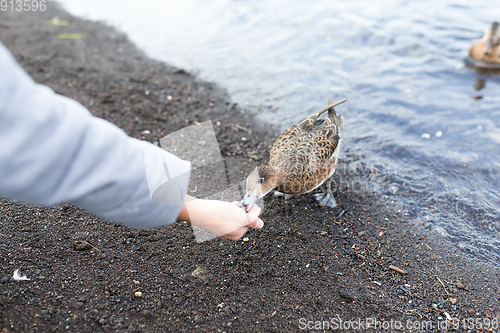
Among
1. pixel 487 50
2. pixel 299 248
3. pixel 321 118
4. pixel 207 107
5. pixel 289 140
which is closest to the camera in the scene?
pixel 299 248

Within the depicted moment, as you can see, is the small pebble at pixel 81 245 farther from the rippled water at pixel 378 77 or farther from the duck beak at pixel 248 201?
the rippled water at pixel 378 77

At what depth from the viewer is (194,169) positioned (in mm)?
4309

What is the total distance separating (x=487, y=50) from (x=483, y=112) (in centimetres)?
273

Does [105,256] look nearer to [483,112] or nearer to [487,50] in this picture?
[483,112]

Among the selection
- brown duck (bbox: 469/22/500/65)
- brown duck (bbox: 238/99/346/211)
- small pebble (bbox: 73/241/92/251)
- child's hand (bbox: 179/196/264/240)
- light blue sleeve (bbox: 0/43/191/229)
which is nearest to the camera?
light blue sleeve (bbox: 0/43/191/229)

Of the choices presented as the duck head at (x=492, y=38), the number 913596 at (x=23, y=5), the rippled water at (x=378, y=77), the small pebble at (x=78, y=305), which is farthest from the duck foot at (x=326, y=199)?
the number 913596 at (x=23, y=5)

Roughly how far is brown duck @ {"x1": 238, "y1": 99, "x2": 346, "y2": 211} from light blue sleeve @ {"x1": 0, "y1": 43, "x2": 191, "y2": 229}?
6.48ft

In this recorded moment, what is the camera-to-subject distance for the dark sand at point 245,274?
2402 mm

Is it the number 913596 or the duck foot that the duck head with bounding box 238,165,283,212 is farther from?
the number 913596

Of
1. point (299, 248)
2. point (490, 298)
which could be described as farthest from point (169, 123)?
point (490, 298)

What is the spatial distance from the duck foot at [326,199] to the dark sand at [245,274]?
13 cm

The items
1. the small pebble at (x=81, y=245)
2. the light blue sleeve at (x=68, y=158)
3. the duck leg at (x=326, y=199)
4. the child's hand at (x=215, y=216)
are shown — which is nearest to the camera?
the light blue sleeve at (x=68, y=158)

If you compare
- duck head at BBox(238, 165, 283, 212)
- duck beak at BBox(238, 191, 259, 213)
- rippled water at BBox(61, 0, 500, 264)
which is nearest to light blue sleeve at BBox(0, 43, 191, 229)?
duck beak at BBox(238, 191, 259, 213)

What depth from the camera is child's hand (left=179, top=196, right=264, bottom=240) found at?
1.98 m
